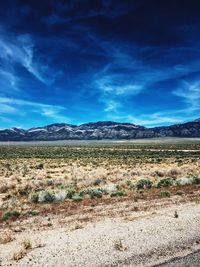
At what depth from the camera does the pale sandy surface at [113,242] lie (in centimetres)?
930

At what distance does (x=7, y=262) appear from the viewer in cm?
928

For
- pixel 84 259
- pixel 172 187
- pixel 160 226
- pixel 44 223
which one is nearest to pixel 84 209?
pixel 44 223

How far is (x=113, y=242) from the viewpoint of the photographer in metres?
10.6

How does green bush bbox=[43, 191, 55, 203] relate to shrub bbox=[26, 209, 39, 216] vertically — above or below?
above

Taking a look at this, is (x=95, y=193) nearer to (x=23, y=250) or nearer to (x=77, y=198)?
(x=77, y=198)

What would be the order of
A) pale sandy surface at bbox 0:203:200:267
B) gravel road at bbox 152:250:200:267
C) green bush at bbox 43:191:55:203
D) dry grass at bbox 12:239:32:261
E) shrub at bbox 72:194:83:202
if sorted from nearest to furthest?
1. gravel road at bbox 152:250:200:267
2. pale sandy surface at bbox 0:203:200:267
3. dry grass at bbox 12:239:32:261
4. shrub at bbox 72:194:83:202
5. green bush at bbox 43:191:55:203

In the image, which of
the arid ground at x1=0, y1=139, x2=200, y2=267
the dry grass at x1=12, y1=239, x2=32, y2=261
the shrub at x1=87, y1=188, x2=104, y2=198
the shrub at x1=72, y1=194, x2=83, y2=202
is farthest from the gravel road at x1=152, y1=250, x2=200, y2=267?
the shrub at x1=87, y1=188, x2=104, y2=198

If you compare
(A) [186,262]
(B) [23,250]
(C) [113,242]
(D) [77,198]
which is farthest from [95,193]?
(A) [186,262]

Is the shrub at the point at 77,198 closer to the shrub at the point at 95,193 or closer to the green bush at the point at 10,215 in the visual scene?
the shrub at the point at 95,193

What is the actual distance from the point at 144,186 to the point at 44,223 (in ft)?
35.8

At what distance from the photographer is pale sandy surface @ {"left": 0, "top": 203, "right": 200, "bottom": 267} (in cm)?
930

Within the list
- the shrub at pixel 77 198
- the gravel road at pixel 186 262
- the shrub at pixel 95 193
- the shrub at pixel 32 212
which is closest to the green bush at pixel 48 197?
the shrub at pixel 77 198

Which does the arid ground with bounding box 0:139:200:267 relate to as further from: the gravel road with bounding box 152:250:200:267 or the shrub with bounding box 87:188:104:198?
the gravel road with bounding box 152:250:200:267

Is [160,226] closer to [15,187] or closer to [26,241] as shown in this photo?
[26,241]
